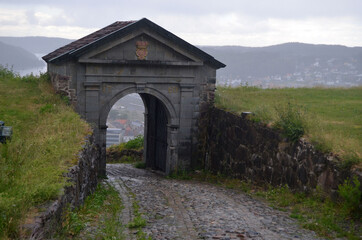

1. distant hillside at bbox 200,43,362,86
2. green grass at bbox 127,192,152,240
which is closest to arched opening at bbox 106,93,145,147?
distant hillside at bbox 200,43,362,86

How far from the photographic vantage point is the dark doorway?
57.7ft

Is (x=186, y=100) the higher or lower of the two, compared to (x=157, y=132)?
higher

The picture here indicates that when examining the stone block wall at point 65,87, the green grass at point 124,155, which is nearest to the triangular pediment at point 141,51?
the stone block wall at point 65,87

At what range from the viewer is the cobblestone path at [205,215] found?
24.9 ft

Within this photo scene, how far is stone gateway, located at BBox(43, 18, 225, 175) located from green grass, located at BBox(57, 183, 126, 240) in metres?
4.93

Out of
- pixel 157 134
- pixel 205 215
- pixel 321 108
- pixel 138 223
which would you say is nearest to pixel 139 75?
pixel 157 134

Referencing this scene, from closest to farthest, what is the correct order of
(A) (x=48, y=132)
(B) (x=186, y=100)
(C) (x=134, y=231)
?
(C) (x=134, y=231), (A) (x=48, y=132), (B) (x=186, y=100)

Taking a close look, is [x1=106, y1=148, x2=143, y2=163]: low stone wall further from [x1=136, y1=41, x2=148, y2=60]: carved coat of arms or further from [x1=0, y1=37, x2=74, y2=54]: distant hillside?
[x1=0, y1=37, x2=74, y2=54]: distant hillside

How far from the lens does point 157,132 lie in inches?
719

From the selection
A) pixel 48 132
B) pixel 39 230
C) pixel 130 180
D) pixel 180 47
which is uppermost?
pixel 180 47

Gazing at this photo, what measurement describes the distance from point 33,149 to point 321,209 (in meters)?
5.38

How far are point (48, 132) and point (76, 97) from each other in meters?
5.02

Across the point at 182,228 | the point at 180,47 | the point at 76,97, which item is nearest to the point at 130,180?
the point at 76,97

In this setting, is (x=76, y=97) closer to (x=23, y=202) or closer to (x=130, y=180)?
(x=130, y=180)
